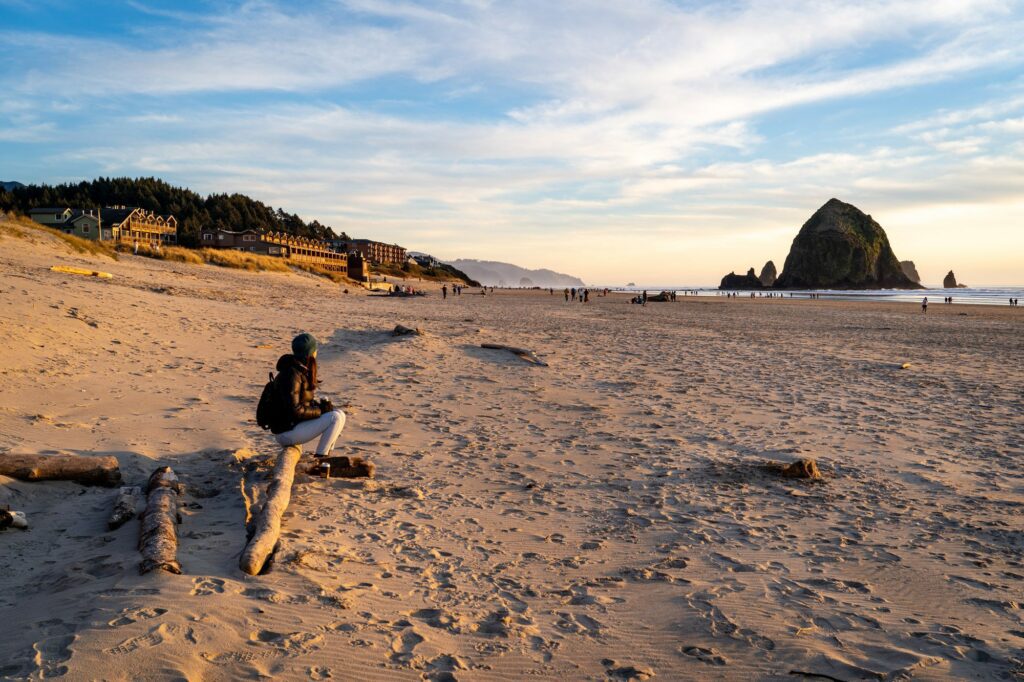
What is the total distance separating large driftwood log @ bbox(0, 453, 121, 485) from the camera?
5875mm

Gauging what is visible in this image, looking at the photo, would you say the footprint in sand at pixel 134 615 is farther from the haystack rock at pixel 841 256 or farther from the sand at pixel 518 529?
the haystack rock at pixel 841 256

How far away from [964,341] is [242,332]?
27.8 metres

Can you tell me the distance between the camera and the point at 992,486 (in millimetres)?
7391

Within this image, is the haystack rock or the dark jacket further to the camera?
the haystack rock

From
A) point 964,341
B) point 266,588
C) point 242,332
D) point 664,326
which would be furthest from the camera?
point 664,326

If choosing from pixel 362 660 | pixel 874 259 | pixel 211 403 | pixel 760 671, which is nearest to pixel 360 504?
pixel 362 660

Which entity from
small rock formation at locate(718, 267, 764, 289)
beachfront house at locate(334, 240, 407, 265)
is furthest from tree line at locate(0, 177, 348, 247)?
small rock formation at locate(718, 267, 764, 289)

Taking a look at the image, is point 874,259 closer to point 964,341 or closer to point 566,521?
point 964,341

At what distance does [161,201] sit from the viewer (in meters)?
121

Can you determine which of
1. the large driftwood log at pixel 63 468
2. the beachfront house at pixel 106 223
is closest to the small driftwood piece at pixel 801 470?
the large driftwood log at pixel 63 468

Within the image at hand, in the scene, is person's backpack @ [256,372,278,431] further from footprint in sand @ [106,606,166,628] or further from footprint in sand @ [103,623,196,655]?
footprint in sand @ [103,623,196,655]

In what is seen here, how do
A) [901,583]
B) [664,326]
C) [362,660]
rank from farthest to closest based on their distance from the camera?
Answer: [664,326] → [901,583] → [362,660]

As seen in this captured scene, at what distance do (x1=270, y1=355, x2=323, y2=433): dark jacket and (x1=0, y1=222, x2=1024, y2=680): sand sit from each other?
783 millimetres

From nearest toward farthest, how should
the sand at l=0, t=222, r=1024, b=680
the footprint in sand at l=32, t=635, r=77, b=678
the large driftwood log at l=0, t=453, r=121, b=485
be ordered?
the footprint in sand at l=32, t=635, r=77, b=678, the sand at l=0, t=222, r=1024, b=680, the large driftwood log at l=0, t=453, r=121, b=485
